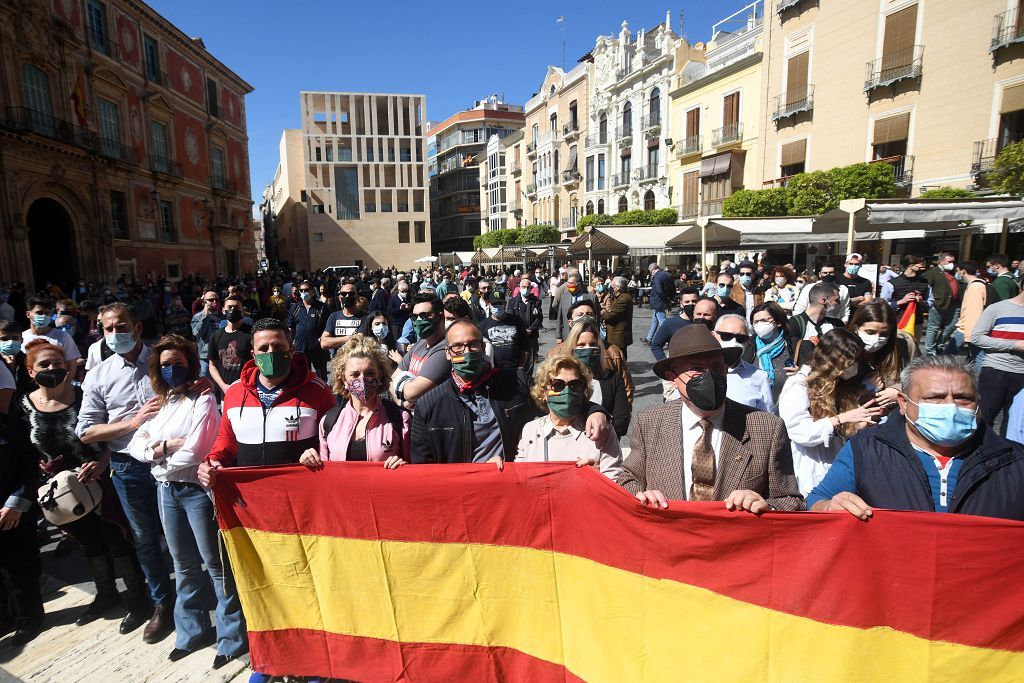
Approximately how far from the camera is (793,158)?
83.8 ft

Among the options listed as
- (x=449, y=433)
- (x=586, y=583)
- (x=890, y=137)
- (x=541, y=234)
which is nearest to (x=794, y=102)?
(x=890, y=137)

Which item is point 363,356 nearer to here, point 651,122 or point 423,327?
point 423,327

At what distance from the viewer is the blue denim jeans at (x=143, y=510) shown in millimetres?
3357

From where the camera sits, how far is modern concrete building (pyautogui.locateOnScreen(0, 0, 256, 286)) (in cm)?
2144

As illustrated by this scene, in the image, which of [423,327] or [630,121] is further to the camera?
[630,121]

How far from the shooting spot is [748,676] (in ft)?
7.43

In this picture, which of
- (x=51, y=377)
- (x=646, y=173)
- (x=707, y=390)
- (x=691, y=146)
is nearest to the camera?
(x=707, y=390)

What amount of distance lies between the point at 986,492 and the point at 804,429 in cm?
101

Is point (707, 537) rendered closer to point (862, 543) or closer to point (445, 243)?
point (862, 543)

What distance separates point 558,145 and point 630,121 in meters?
10.5

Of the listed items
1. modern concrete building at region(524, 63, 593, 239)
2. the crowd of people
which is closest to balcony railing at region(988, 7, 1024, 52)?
the crowd of people

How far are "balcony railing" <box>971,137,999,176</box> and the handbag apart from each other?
2425 centimetres

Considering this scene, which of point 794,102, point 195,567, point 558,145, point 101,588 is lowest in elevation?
point 101,588

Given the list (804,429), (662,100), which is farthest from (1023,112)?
(804,429)
